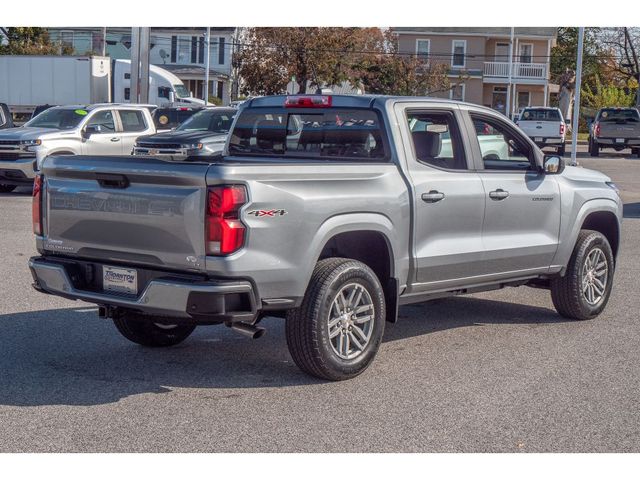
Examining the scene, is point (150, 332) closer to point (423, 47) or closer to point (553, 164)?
point (553, 164)

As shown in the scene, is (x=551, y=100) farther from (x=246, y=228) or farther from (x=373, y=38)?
(x=246, y=228)

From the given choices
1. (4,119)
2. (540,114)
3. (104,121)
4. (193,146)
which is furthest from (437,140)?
(540,114)

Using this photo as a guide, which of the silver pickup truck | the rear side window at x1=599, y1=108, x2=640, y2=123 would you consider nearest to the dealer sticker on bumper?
the silver pickup truck

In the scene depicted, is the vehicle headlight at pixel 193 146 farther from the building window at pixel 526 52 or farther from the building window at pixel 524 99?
the building window at pixel 524 99

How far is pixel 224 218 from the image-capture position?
6031 mm

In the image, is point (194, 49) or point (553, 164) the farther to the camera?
point (194, 49)

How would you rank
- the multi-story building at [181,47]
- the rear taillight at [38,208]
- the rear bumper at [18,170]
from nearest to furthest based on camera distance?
the rear taillight at [38,208] < the rear bumper at [18,170] < the multi-story building at [181,47]

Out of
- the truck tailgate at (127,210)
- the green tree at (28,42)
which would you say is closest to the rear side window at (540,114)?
the green tree at (28,42)

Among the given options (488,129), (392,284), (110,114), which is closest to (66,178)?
(392,284)

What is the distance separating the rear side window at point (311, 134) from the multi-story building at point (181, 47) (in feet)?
201

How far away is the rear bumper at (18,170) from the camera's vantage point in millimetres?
19891

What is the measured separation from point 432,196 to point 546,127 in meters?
34.4

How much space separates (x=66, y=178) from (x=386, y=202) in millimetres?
2161

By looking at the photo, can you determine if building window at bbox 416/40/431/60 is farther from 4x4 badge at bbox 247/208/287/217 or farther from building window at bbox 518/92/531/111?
4x4 badge at bbox 247/208/287/217
